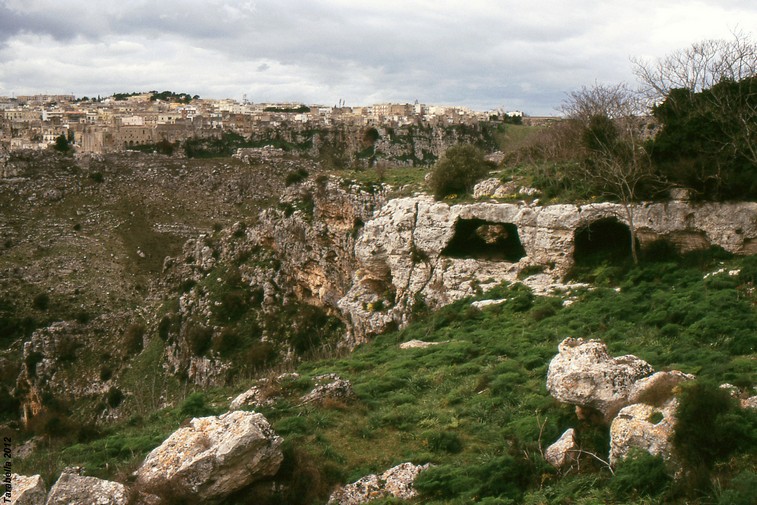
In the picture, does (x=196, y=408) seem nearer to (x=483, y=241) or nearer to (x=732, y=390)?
(x=732, y=390)

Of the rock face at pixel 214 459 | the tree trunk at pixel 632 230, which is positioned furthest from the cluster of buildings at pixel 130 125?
the rock face at pixel 214 459

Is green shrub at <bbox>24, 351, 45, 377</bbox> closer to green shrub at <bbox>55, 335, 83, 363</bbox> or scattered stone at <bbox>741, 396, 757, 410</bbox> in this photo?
green shrub at <bbox>55, 335, 83, 363</bbox>

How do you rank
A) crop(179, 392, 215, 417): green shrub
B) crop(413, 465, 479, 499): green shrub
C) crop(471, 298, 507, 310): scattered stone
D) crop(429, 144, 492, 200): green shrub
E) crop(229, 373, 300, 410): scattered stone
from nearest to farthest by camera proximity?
crop(413, 465, 479, 499): green shrub < crop(229, 373, 300, 410): scattered stone < crop(179, 392, 215, 417): green shrub < crop(471, 298, 507, 310): scattered stone < crop(429, 144, 492, 200): green shrub

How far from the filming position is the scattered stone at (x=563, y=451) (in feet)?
32.3

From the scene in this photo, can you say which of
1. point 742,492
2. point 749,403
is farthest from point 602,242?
point 742,492

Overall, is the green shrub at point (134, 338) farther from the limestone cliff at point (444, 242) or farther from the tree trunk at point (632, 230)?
the tree trunk at point (632, 230)

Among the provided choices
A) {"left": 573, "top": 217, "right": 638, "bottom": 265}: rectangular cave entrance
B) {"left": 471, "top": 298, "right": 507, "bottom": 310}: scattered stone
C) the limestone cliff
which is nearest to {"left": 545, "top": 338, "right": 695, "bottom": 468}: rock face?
{"left": 471, "top": 298, "right": 507, "bottom": 310}: scattered stone

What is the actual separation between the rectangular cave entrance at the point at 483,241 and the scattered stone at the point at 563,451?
651 inches

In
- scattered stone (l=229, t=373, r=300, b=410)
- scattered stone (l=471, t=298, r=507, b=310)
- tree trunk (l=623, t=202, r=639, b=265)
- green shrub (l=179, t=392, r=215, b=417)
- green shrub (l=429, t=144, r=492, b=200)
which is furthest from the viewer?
green shrub (l=429, t=144, r=492, b=200)

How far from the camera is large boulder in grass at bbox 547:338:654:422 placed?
33.8 ft

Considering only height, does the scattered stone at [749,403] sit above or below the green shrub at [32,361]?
above

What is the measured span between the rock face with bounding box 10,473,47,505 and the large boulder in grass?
8.29 m

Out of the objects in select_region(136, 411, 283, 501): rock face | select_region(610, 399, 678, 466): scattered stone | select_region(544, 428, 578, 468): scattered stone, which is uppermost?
select_region(610, 399, 678, 466): scattered stone

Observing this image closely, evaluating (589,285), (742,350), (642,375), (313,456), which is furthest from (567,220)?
(313,456)
